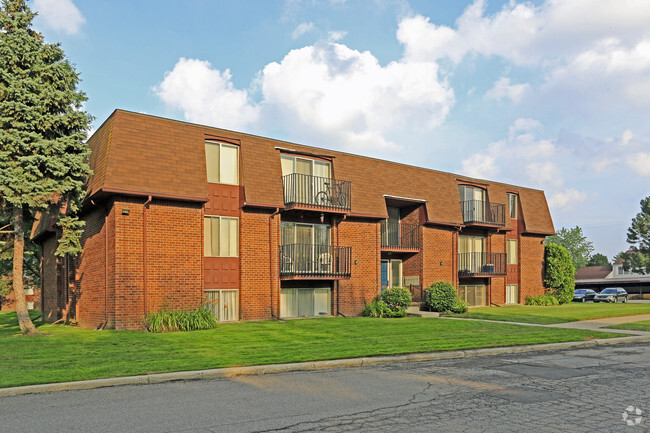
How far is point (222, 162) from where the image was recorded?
2136 cm

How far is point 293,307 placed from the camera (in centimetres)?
2328

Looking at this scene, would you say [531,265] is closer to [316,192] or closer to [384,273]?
[384,273]

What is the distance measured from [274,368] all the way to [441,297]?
16.6m

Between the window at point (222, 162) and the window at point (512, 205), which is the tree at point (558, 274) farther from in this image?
the window at point (222, 162)

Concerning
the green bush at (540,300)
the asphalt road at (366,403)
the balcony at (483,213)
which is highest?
the balcony at (483,213)

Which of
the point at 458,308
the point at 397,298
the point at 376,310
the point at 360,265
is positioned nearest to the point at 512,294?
the point at 458,308

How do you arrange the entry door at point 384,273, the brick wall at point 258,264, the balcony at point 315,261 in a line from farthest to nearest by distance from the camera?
1. the entry door at point 384,273
2. the balcony at point 315,261
3. the brick wall at point 258,264

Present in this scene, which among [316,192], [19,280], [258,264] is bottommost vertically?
[19,280]

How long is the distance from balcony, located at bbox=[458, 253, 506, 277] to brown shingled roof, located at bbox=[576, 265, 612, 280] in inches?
3470

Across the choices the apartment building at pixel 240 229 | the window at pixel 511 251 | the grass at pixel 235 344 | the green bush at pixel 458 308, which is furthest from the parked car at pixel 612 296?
the grass at pixel 235 344

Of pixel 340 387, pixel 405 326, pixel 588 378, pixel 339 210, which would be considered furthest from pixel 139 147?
pixel 588 378

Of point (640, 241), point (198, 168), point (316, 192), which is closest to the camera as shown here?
point (198, 168)

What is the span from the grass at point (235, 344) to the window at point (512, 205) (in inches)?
612

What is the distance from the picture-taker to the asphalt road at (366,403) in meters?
6.52
